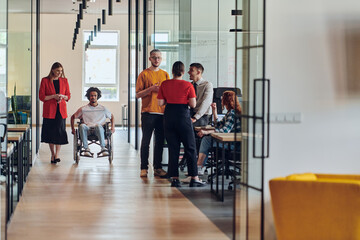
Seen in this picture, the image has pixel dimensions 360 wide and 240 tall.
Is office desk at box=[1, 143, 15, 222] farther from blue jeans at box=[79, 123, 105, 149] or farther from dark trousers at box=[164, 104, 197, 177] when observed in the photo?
blue jeans at box=[79, 123, 105, 149]

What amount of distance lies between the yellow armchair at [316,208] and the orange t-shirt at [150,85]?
13.9ft

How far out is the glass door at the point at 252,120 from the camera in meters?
4.38

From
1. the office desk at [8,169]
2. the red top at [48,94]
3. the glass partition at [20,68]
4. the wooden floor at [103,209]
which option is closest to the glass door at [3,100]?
the office desk at [8,169]

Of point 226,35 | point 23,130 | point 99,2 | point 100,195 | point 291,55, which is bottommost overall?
point 100,195

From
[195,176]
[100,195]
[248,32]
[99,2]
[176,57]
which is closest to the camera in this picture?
[248,32]

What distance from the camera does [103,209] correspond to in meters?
6.15

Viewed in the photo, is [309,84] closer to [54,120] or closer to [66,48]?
[54,120]

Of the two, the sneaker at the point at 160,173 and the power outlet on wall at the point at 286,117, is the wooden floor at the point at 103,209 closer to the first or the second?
the sneaker at the point at 160,173

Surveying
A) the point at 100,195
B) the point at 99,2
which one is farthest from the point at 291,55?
the point at 99,2

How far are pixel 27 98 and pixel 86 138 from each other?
3.74 ft

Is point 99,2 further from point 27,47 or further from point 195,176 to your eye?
point 195,176

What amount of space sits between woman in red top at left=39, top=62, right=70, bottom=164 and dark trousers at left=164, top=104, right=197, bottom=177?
3.00m

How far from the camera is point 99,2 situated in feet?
57.8

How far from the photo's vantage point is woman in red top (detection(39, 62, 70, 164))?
992cm
